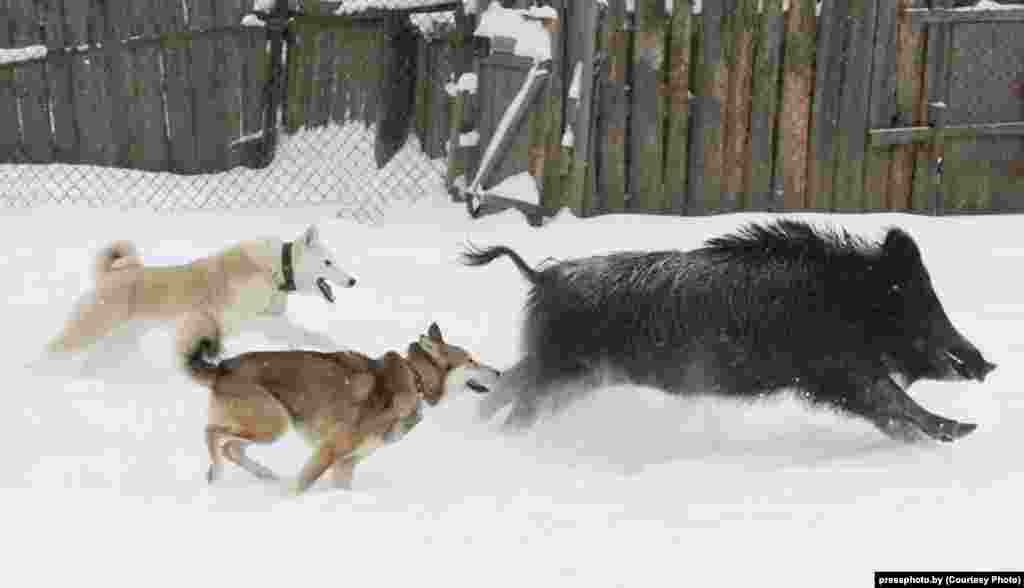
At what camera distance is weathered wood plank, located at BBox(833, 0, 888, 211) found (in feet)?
35.1

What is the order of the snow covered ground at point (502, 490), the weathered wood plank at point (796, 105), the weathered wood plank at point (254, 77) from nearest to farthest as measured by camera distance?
the snow covered ground at point (502, 490), the weathered wood plank at point (796, 105), the weathered wood plank at point (254, 77)

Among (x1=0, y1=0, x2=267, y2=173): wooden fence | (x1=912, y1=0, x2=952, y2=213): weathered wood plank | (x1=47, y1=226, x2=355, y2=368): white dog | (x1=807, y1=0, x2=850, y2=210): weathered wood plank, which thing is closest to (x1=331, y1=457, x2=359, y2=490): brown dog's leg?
(x1=47, y1=226, x2=355, y2=368): white dog

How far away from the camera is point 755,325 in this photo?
6.27 metres

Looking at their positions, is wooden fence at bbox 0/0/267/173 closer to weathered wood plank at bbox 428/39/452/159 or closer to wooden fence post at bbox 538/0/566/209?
weathered wood plank at bbox 428/39/452/159

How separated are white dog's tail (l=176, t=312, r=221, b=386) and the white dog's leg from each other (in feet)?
7.24

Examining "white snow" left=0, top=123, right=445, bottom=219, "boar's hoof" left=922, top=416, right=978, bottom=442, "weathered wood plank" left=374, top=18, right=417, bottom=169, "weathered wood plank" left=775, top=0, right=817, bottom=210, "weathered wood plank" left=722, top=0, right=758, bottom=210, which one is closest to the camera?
"boar's hoof" left=922, top=416, right=978, bottom=442

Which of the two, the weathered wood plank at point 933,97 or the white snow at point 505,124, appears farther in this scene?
the weathered wood plank at point 933,97

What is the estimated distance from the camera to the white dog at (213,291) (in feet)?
24.7

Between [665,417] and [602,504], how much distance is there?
5.54 ft

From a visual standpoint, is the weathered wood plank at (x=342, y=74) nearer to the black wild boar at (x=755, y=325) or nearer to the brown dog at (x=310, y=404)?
the black wild boar at (x=755, y=325)

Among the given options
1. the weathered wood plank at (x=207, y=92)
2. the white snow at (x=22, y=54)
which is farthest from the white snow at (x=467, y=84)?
the white snow at (x=22, y=54)

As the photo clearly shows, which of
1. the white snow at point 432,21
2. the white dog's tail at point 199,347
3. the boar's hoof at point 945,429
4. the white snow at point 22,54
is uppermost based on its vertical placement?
the white snow at point 432,21

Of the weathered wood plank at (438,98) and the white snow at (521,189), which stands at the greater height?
the weathered wood plank at (438,98)

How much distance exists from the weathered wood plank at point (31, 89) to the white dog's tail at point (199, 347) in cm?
786
